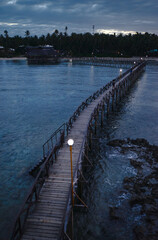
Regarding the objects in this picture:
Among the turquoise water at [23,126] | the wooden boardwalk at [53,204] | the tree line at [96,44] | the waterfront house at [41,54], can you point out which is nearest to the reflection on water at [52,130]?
the turquoise water at [23,126]

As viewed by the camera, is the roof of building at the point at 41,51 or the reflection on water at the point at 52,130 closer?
the reflection on water at the point at 52,130

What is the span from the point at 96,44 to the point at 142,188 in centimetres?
15313

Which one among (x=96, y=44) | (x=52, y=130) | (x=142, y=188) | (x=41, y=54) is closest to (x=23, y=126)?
(x=52, y=130)

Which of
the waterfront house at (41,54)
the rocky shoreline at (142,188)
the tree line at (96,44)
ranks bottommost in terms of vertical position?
the rocky shoreline at (142,188)

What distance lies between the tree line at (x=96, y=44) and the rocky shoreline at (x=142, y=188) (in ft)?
419

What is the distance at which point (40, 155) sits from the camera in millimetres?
24078

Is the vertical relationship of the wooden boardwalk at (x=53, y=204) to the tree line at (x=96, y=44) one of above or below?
below

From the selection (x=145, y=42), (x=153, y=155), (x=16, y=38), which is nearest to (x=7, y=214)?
(x=153, y=155)

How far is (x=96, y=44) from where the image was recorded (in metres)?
158

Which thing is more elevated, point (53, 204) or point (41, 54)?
point (41, 54)

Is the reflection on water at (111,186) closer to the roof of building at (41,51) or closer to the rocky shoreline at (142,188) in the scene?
the rocky shoreline at (142,188)

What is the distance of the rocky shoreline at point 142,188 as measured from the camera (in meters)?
14.7

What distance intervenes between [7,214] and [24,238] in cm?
575

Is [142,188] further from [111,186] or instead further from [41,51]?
[41,51]
